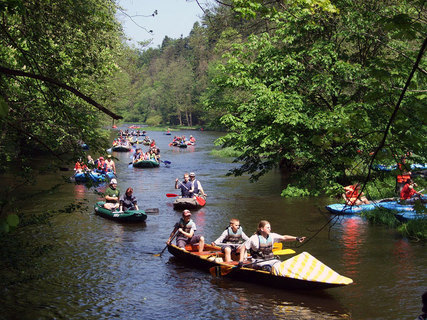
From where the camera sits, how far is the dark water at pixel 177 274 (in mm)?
9617

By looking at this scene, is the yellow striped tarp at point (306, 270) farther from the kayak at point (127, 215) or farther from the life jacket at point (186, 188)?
the life jacket at point (186, 188)

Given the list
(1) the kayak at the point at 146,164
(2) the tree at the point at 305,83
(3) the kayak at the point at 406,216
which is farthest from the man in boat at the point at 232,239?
(1) the kayak at the point at 146,164

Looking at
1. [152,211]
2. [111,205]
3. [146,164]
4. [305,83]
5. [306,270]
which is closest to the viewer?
[306,270]

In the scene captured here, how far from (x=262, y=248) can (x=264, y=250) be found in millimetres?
71

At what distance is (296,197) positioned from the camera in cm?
2217

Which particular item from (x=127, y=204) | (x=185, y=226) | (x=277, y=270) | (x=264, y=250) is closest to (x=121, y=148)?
(x=127, y=204)

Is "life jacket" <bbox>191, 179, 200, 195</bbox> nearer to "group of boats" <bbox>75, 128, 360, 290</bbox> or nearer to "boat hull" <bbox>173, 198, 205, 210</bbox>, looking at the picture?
"boat hull" <bbox>173, 198, 205, 210</bbox>

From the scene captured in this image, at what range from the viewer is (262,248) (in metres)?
11.0

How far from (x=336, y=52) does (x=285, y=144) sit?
3.95m

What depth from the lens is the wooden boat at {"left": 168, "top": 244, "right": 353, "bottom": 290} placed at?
998 centimetres

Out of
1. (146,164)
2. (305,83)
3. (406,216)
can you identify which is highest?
(305,83)

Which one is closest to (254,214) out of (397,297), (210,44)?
(397,297)

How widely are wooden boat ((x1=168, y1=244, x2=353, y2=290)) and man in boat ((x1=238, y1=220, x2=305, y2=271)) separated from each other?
0.69ft

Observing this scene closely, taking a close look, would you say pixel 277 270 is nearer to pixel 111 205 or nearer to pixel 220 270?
pixel 220 270
